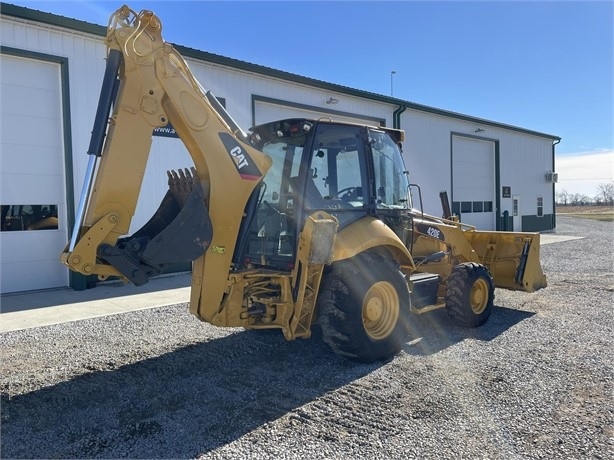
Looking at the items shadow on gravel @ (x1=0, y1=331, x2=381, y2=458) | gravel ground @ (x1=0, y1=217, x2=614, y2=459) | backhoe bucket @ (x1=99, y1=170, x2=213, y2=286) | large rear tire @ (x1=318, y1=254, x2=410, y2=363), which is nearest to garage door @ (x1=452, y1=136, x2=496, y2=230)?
gravel ground @ (x1=0, y1=217, x2=614, y2=459)

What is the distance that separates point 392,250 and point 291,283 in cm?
146

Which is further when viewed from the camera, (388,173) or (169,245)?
(388,173)

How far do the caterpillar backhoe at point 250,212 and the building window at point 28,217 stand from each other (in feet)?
20.8

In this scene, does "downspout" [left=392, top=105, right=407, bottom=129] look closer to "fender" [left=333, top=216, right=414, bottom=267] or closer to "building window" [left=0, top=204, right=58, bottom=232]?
"building window" [left=0, top=204, right=58, bottom=232]

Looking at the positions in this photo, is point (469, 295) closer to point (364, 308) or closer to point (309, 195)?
point (364, 308)

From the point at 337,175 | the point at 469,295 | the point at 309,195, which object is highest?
the point at 337,175

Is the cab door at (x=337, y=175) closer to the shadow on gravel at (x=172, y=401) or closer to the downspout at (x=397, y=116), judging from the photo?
the shadow on gravel at (x=172, y=401)

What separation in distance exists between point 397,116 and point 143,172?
1481 cm

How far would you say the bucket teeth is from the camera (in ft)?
15.3

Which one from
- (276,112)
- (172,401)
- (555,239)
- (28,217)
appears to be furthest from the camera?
(555,239)

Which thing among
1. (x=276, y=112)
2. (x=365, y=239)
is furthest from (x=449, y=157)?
(x=365, y=239)

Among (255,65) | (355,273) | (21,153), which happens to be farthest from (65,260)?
(255,65)

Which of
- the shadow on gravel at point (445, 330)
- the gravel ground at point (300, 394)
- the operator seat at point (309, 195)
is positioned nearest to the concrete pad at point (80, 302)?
the gravel ground at point (300, 394)

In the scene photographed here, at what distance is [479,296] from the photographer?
7.02 metres
